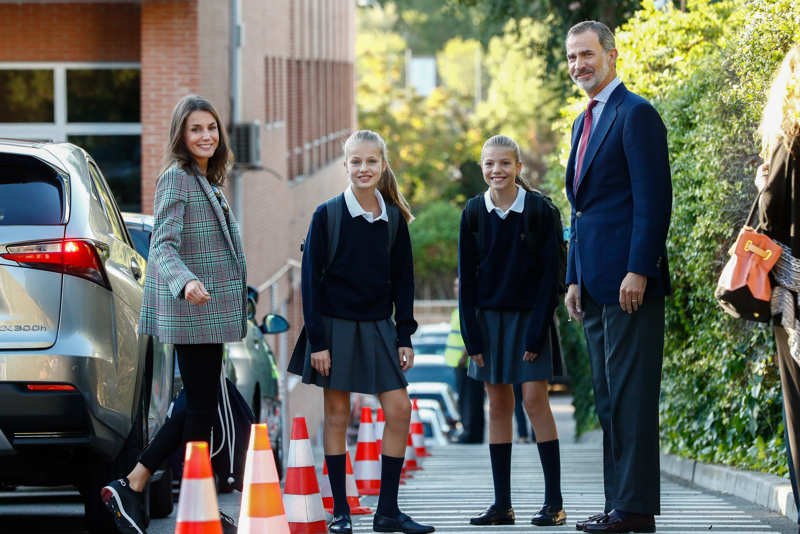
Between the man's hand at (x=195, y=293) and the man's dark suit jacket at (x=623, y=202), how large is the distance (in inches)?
68.9

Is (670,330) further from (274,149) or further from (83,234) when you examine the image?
(274,149)

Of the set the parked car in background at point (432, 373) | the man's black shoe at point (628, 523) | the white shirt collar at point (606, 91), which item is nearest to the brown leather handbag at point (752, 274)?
the man's black shoe at point (628, 523)

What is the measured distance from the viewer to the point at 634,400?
617 cm

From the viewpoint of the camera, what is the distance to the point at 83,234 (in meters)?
6.30

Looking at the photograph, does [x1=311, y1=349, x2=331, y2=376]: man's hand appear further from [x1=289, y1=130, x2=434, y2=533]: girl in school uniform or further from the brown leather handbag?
the brown leather handbag

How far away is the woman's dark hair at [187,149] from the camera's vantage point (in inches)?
251

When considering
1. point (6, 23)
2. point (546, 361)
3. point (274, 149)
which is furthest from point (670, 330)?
point (274, 149)

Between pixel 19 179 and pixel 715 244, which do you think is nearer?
pixel 19 179

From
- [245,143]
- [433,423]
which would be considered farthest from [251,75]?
[433,423]

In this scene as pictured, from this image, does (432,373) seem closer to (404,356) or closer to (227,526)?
(404,356)

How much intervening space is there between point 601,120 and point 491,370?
4.59 ft

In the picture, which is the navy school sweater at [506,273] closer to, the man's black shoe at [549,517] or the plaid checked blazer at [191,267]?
Result: the man's black shoe at [549,517]

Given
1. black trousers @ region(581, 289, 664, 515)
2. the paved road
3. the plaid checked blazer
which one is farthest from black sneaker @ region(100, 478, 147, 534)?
black trousers @ region(581, 289, 664, 515)

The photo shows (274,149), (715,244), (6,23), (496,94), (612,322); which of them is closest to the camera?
(612,322)
